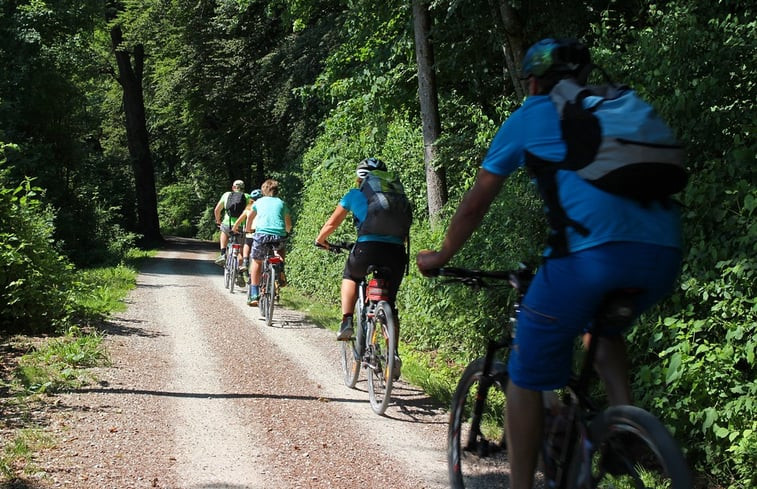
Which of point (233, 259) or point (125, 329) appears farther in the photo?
point (233, 259)

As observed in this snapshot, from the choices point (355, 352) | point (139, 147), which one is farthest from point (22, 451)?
point (139, 147)

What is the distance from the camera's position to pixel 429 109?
37.1 ft

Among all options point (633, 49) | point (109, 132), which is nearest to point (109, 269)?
point (633, 49)

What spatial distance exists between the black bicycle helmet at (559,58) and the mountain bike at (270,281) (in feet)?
29.3

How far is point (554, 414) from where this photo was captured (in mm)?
3232

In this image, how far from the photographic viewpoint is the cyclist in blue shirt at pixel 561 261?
107 inches

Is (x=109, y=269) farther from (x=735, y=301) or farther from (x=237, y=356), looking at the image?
(x=735, y=301)

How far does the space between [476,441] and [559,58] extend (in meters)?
2.00

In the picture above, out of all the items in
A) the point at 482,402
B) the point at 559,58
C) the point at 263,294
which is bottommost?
the point at 263,294

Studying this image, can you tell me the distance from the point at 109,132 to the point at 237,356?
40157 mm

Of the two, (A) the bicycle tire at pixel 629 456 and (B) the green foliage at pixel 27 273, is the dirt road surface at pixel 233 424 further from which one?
(A) the bicycle tire at pixel 629 456

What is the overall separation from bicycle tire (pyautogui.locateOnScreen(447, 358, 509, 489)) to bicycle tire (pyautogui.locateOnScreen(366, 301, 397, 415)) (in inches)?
94.9

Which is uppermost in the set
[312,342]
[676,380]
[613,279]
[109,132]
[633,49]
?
[109,132]

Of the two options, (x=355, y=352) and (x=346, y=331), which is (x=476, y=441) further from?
(x=346, y=331)
